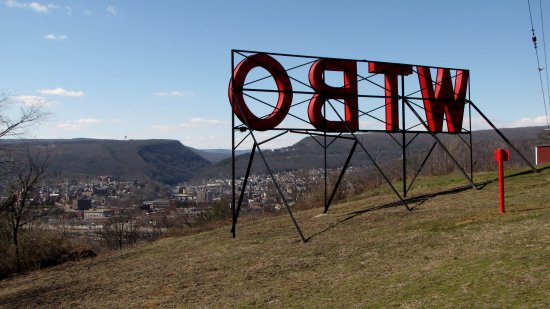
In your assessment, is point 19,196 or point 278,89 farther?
point 19,196

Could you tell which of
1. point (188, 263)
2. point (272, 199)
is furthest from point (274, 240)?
point (272, 199)

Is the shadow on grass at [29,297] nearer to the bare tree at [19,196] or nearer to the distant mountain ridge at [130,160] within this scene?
the bare tree at [19,196]

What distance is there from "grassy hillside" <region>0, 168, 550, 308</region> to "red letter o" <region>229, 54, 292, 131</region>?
3.69 m

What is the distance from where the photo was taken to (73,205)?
68.8 metres

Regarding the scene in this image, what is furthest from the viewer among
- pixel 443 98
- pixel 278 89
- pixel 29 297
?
pixel 443 98

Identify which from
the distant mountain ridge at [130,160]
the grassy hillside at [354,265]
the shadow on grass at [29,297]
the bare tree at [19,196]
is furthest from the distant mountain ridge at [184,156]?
the shadow on grass at [29,297]

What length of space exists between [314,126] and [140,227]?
114 ft

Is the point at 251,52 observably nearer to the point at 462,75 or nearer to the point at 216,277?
the point at 216,277

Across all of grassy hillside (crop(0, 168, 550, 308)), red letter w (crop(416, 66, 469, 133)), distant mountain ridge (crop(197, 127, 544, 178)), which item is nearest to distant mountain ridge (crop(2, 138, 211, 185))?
distant mountain ridge (crop(197, 127, 544, 178))

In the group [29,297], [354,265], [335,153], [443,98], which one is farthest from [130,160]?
[354,265]

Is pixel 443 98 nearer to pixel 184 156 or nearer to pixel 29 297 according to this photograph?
pixel 29 297

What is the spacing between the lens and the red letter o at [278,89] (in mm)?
16953

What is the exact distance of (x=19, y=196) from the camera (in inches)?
1021

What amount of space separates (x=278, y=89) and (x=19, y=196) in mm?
15625
